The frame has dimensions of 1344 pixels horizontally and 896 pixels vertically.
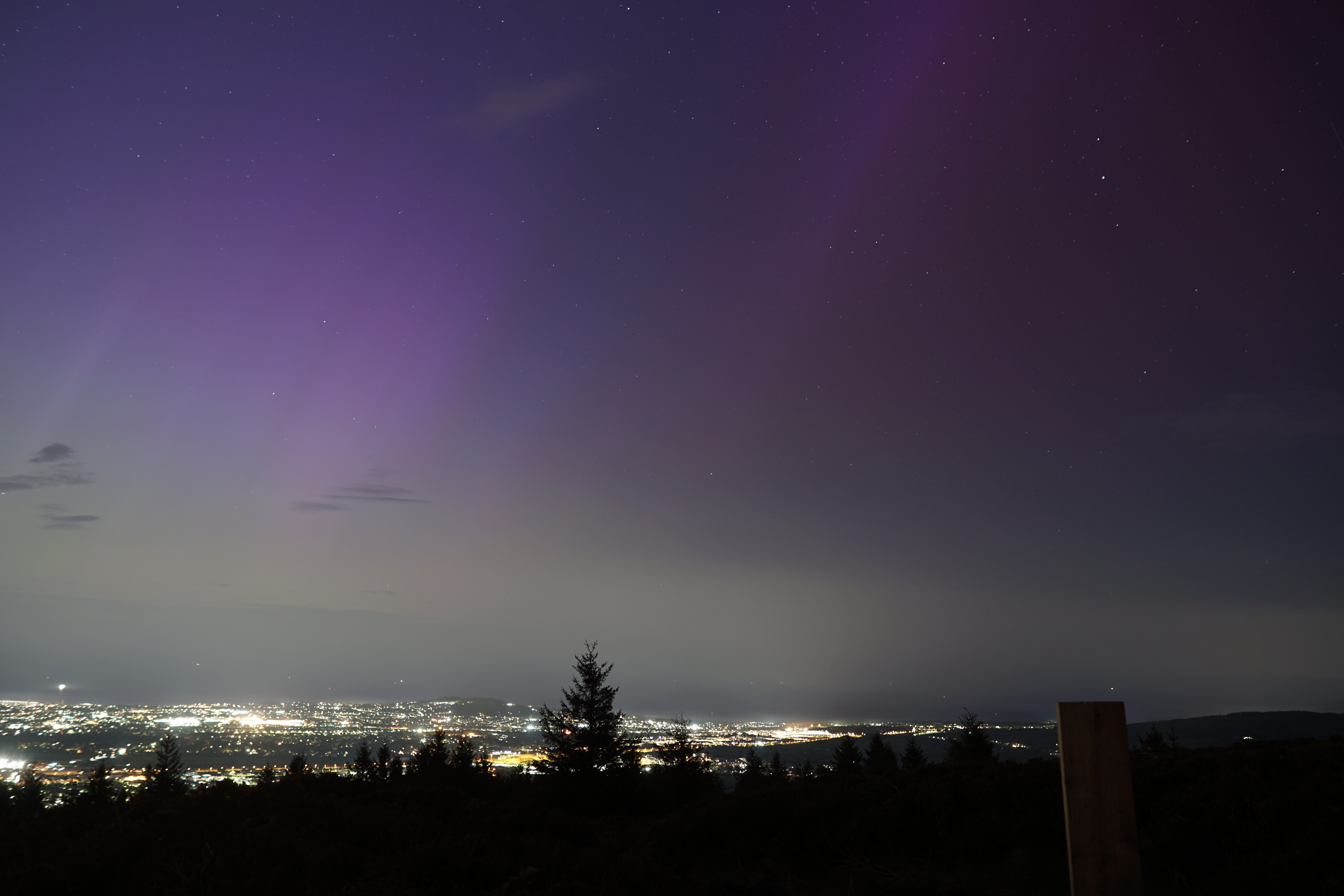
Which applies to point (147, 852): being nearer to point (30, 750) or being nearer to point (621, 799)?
point (621, 799)

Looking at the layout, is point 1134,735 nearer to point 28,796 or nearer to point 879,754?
point 879,754

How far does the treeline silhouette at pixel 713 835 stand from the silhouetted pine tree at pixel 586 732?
4.67 metres

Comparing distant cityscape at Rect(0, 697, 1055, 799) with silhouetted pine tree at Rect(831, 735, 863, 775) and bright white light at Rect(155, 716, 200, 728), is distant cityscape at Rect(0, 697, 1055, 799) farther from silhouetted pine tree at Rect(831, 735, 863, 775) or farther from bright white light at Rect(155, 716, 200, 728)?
silhouetted pine tree at Rect(831, 735, 863, 775)

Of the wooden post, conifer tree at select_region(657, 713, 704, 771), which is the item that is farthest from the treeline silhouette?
conifer tree at select_region(657, 713, 704, 771)

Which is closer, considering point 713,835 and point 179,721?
point 713,835

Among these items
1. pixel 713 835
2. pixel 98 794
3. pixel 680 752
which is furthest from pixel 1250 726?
pixel 98 794

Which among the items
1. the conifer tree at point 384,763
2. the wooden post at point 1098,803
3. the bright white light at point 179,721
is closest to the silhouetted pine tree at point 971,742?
the conifer tree at point 384,763

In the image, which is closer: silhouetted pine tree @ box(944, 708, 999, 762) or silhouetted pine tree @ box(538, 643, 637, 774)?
silhouetted pine tree @ box(538, 643, 637, 774)

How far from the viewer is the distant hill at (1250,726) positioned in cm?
10731

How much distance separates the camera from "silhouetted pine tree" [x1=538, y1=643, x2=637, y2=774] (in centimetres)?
2152

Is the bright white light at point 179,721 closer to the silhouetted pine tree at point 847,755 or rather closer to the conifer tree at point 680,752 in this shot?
the conifer tree at point 680,752

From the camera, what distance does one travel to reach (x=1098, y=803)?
14.7 feet

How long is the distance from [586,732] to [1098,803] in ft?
65.5

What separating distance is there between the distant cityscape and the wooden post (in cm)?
1099
